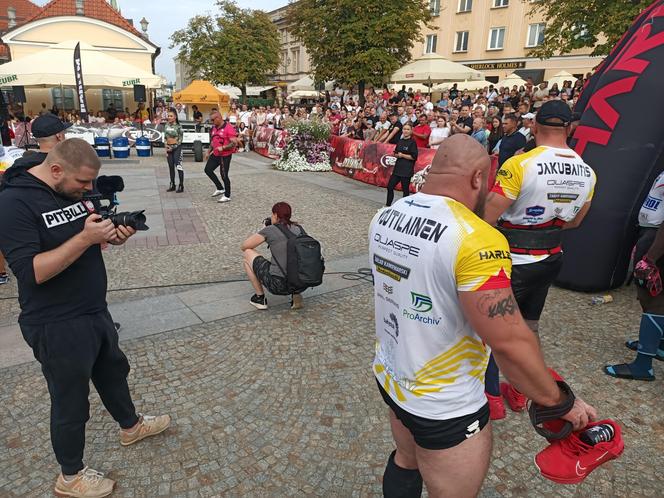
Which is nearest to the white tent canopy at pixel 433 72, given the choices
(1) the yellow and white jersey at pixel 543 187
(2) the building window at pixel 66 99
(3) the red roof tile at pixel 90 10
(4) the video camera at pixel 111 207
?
(1) the yellow and white jersey at pixel 543 187

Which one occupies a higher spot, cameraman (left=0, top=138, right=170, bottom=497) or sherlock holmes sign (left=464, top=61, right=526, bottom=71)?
sherlock holmes sign (left=464, top=61, right=526, bottom=71)

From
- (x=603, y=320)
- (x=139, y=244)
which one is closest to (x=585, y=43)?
(x=603, y=320)

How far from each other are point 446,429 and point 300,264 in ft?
10.3

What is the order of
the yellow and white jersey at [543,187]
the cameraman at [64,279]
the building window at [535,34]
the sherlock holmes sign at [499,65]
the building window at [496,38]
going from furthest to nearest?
the building window at [496,38], the sherlock holmes sign at [499,65], the building window at [535,34], the yellow and white jersey at [543,187], the cameraman at [64,279]

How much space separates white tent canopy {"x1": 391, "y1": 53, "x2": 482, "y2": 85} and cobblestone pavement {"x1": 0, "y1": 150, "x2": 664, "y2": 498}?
13451mm

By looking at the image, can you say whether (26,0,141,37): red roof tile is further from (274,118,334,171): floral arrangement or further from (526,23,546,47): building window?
(526,23,546,47): building window

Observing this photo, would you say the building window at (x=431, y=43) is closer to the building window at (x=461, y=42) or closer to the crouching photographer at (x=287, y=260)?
the building window at (x=461, y=42)

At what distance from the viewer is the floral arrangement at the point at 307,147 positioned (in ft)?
46.3

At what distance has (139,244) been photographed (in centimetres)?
696

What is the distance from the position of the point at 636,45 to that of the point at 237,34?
3943 cm

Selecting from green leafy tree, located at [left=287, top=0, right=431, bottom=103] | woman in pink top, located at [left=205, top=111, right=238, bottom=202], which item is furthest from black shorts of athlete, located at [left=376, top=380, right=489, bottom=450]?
green leafy tree, located at [left=287, top=0, right=431, bottom=103]

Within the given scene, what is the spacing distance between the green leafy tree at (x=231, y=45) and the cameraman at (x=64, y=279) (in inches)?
1590

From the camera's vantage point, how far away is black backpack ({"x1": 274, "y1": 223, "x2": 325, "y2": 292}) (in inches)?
181

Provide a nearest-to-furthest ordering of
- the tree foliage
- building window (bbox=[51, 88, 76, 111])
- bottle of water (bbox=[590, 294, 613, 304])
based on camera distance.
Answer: bottle of water (bbox=[590, 294, 613, 304])
the tree foliage
building window (bbox=[51, 88, 76, 111])
